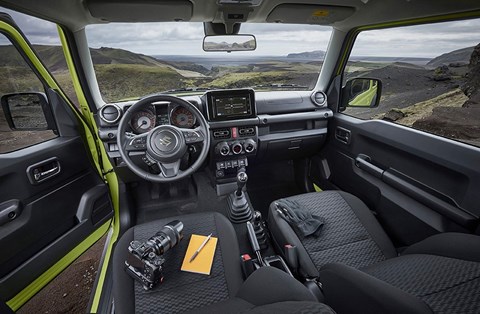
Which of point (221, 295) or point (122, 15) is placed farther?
point (122, 15)

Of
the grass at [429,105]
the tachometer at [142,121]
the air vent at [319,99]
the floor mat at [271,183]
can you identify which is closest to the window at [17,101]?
the tachometer at [142,121]

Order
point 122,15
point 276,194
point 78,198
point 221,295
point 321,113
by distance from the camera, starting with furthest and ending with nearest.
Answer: point 276,194 → point 321,113 → point 78,198 → point 122,15 → point 221,295

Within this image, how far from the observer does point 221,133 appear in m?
2.42

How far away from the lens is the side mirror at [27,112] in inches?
70.6

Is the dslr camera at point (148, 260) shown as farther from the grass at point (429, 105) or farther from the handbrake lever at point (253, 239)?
the grass at point (429, 105)

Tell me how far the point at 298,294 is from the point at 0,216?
5.78ft

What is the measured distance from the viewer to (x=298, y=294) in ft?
3.02

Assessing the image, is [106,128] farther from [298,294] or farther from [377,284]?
[377,284]

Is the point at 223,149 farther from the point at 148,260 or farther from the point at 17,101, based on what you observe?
the point at 17,101

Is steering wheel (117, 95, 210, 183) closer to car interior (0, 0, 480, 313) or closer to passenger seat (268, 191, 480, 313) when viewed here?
car interior (0, 0, 480, 313)

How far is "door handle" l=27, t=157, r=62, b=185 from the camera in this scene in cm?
177

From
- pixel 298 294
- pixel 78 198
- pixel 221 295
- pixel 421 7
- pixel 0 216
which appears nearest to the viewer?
pixel 298 294

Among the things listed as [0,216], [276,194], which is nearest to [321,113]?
[276,194]

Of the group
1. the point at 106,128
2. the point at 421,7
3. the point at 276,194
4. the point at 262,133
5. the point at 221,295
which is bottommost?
the point at 276,194
